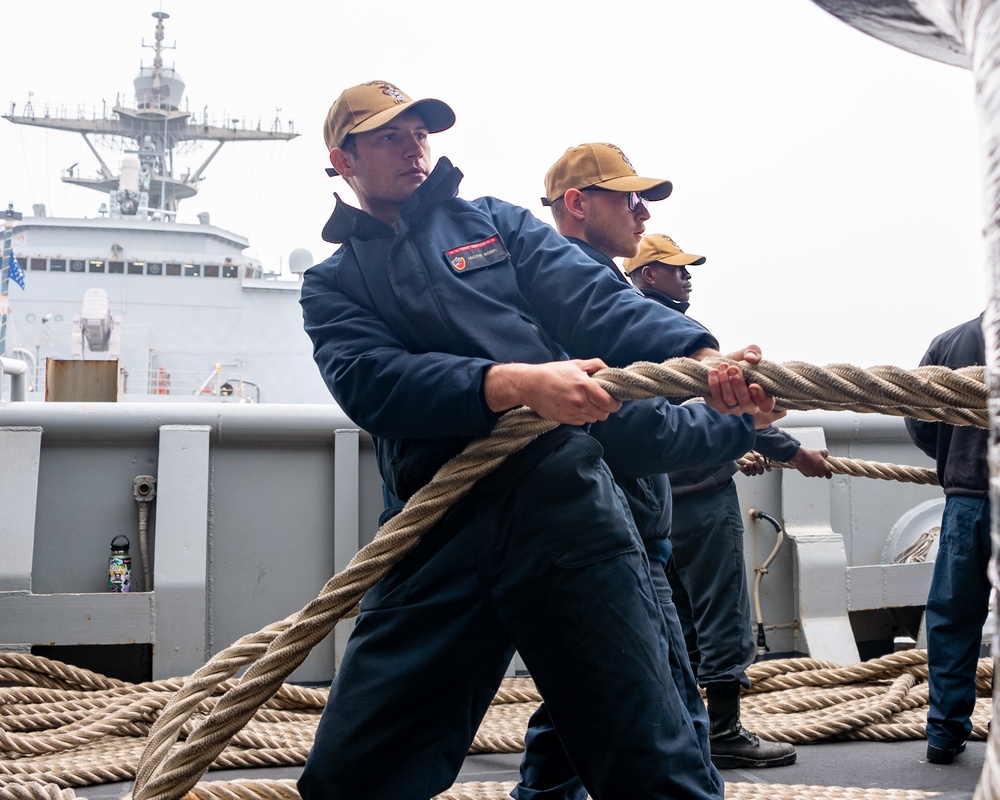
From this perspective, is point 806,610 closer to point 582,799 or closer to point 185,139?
point 582,799

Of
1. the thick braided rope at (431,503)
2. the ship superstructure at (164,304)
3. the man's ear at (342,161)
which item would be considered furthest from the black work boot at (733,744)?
the ship superstructure at (164,304)

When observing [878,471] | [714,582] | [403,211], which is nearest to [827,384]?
[403,211]

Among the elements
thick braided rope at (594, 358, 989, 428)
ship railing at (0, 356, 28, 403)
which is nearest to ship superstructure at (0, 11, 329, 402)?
ship railing at (0, 356, 28, 403)

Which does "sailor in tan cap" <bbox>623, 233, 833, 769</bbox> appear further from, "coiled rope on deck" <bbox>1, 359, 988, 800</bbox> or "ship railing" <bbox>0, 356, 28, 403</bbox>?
"ship railing" <bbox>0, 356, 28, 403</bbox>

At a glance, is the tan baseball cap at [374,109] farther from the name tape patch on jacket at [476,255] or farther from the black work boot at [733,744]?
the black work boot at [733,744]

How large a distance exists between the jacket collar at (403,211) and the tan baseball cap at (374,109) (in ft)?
0.28

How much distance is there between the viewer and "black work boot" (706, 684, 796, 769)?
2.64m

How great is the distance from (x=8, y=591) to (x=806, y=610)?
2.97m

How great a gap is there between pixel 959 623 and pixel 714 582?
2.10ft

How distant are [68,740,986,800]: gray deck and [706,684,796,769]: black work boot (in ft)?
0.09

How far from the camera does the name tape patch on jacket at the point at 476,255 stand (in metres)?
1.52

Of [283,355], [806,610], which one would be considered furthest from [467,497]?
[283,355]

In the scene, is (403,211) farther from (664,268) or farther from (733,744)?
(733,744)

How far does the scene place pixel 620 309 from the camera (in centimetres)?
147
